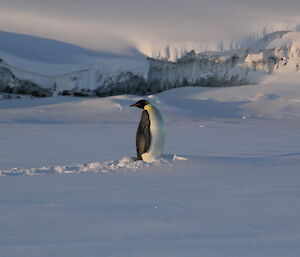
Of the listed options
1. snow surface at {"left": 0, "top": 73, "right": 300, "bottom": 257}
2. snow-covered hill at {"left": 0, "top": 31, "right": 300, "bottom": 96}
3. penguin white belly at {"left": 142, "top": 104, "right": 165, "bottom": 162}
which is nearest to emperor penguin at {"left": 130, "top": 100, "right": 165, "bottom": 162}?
penguin white belly at {"left": 142, "top": 104, "right": 165, "bottom": 162}

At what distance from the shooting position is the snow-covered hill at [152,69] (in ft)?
56.0

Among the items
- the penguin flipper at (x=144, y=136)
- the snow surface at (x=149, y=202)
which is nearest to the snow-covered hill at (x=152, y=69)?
the snow surface at (x=149, y=202)

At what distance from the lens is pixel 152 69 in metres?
17.3

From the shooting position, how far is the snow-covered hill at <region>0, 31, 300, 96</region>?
17.1m

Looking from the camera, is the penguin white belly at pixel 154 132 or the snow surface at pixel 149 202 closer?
the snow surface at pixel 149 202

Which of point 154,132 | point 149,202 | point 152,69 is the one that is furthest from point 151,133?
point 152,69

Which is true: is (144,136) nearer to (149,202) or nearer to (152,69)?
(149,202)

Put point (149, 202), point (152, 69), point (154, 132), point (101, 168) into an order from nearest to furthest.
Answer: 1. point (149, 202)
2. point (101, 168)
3. point (154, 132)
4. point (152, 69)

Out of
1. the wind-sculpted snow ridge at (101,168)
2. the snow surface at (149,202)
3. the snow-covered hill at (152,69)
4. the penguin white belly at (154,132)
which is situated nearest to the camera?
the snow surface at (149,202)

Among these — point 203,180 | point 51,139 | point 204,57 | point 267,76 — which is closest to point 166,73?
point 204,57

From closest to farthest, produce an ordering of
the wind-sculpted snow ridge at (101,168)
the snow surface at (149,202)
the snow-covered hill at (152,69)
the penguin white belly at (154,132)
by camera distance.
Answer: the snow surface at (149,202) → the wind-sculpted snow ridge at (101,168) → the penguin white belly at (154,132) → the snow-covered hill at (152,69)

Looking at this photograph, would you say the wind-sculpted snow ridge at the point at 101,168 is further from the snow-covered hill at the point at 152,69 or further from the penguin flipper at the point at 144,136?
the snow-covered hill at the point at 152,69

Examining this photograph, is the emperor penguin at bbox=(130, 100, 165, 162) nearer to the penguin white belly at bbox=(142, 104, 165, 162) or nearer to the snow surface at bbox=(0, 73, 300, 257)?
the penguin white belly at bbox=(142, 104, 165, 162)

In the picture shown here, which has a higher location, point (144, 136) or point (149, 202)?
point (144, 136)
